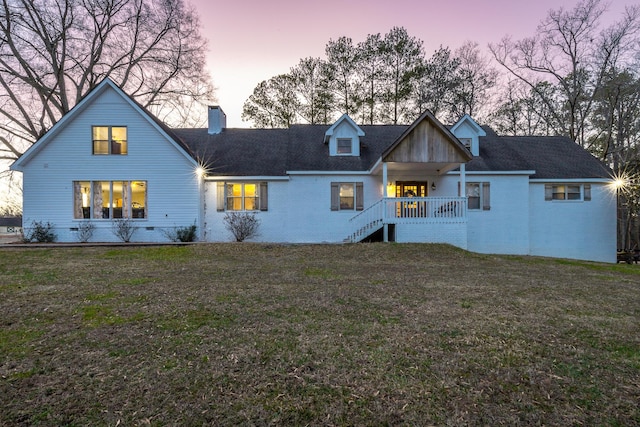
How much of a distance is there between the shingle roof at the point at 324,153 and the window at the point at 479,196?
2.52ft

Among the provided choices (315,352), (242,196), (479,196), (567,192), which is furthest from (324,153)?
(315,352)

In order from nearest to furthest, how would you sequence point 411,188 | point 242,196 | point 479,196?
1. point 242,196
2. point 479,196
3. point 411,188

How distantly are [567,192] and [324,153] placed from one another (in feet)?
39.6

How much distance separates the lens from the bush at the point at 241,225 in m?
14.4

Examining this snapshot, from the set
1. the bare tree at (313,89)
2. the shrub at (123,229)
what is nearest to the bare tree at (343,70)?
the bare tree at (313,89)

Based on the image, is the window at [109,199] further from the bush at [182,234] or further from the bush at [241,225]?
the bush at [241,225]

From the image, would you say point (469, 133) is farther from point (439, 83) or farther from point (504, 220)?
point (439, 83)

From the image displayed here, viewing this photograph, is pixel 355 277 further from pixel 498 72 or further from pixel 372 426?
pixel 498 72

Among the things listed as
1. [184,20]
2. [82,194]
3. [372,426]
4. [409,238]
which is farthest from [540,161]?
[184,20]

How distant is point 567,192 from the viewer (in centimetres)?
1534

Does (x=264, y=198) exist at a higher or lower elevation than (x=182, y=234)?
higher

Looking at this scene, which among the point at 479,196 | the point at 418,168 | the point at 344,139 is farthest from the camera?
the point at 344,139

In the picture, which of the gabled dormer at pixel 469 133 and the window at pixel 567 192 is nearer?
the window at pixel 567 192

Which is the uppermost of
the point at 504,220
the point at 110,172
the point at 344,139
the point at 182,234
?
the point at 344,139
